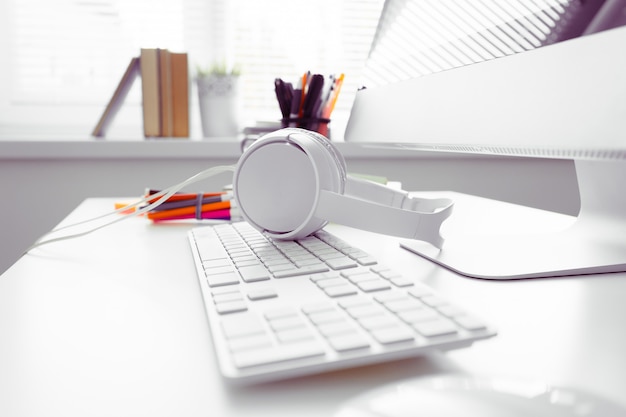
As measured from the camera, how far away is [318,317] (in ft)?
0.91

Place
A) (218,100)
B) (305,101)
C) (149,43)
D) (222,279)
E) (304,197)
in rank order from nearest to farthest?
(222,279) < (304,197) < (305,101) < (218,100) < (149,43)

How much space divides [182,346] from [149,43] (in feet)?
5.05

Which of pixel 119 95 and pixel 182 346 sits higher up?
pixel 119 95

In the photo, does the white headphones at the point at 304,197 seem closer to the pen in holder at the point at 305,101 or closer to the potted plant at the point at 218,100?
the pen in holder at the point at 305,101

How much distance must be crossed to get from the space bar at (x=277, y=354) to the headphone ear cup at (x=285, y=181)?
232 mm

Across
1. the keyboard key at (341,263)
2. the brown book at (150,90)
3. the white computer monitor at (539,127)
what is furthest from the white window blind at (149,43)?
the keyboard key at (341,263)

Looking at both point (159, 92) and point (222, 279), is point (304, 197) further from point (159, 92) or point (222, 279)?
point (159, 92)

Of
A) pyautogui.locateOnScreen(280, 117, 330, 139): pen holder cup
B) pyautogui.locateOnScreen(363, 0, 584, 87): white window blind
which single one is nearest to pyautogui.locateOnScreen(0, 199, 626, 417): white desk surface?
pyautogui.locateOnScreen(363, 0, 584, 87): white window blind

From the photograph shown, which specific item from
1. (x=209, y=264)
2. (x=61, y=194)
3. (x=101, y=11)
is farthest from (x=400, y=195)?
(x=101, y=11)

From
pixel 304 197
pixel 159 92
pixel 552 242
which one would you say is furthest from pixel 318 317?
pixel 159 92

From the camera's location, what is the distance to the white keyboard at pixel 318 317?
0.24m

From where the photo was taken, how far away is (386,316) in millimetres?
275

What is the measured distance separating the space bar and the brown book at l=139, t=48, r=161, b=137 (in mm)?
1270

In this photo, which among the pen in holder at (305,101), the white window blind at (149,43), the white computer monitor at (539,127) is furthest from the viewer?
the white window blind at (149,43)
